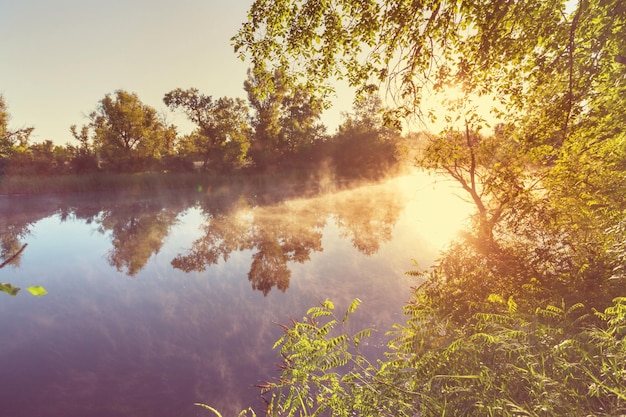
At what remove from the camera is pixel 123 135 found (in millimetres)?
47750

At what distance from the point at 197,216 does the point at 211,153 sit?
26119 mm

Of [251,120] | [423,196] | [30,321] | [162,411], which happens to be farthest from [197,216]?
[251,120]

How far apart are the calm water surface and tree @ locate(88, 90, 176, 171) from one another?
931 inches

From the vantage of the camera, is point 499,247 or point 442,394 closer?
point 442,394

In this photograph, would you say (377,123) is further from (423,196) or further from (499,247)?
(499,247)

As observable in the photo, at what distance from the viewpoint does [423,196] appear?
32.2 m

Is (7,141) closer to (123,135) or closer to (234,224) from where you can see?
(123,135)

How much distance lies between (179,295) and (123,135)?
46.5 meters

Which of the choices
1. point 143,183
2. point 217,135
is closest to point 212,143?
point 217,135

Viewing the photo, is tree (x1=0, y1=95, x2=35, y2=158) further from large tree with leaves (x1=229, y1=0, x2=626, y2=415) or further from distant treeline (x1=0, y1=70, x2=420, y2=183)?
large tree with leaves (x1=229, y1=0, x2=626, y2=415)

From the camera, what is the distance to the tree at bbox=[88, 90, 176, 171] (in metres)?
46.4

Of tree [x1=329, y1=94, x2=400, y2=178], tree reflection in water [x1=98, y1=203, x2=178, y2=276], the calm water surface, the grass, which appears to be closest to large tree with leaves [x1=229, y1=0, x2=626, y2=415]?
the calm water surface

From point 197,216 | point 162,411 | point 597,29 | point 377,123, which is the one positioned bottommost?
point 162,411

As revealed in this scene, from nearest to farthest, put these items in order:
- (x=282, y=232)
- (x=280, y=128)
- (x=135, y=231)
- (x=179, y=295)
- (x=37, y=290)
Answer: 1. (x=37, y=290)
2. (x=179, y=295)
3. (x=282, y=232)
4. (x=135, y=231)
5. (x=280, y=128)
